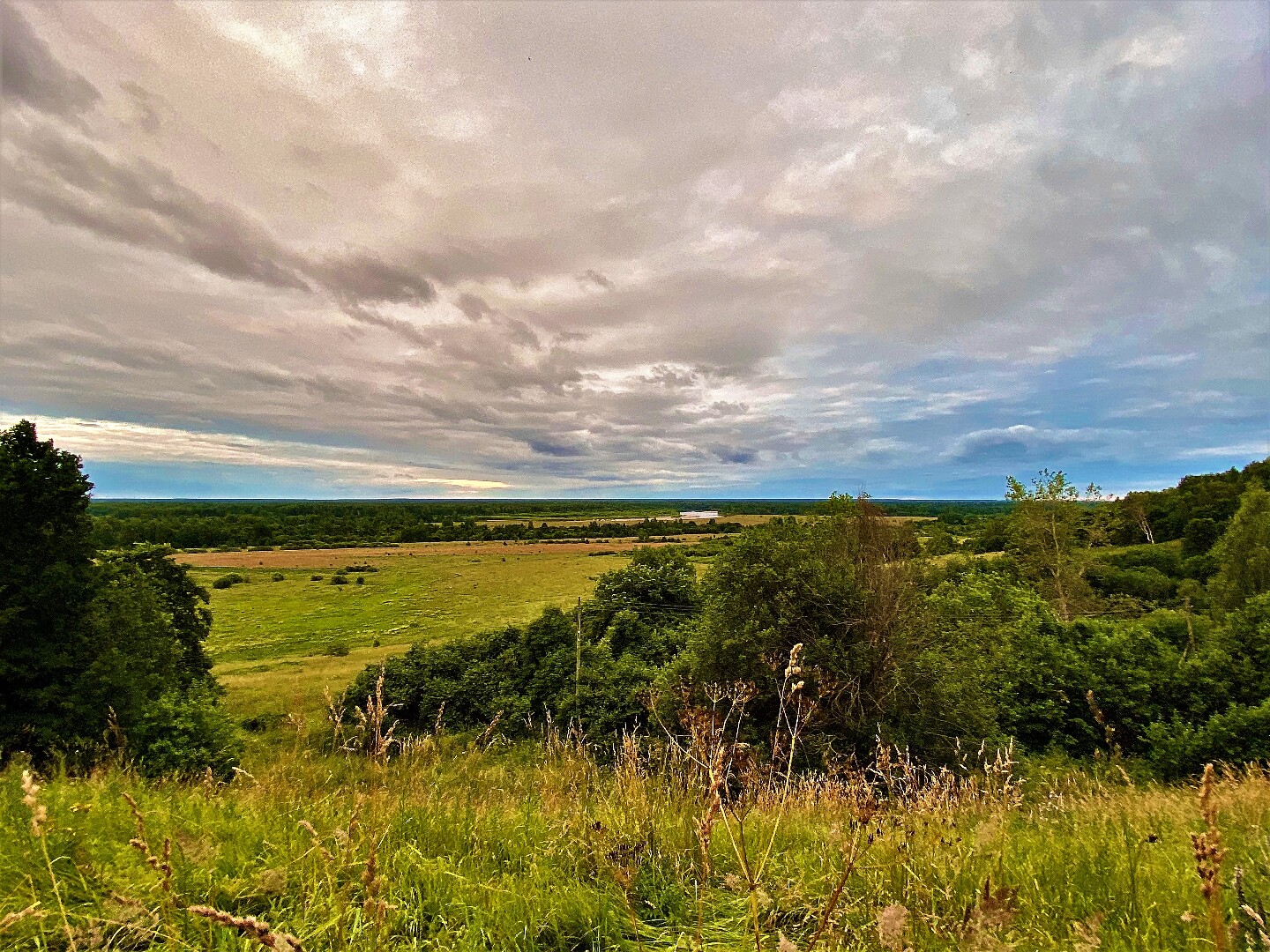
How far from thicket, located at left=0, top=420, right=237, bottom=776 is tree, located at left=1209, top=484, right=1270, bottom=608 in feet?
168

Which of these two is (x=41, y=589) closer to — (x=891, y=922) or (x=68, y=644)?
(x=68, y=644)

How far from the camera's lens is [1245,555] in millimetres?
33719

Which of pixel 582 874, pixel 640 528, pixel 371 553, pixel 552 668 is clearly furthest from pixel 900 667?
pixel 640 528

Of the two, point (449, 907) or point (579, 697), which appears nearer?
point (449, 907)

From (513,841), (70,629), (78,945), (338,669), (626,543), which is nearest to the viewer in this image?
(78,945)

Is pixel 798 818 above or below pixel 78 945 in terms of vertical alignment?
below

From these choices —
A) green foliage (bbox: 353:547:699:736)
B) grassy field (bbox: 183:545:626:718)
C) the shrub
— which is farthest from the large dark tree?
the shrub

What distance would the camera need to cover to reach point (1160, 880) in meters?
3.12

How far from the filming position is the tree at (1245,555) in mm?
32406

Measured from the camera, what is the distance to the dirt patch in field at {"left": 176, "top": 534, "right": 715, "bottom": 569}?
9044 cm

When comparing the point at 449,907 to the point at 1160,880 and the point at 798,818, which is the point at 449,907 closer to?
the point at 798,818

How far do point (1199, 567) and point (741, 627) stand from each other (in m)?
50.8

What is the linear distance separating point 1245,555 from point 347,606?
3125 inches

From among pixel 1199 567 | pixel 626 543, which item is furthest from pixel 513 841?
pixel 626 543
